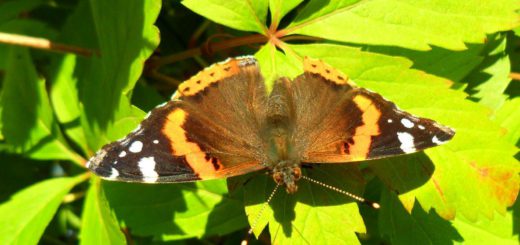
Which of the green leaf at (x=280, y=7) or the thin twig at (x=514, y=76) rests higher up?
the green leaf at (x=280, y=7)

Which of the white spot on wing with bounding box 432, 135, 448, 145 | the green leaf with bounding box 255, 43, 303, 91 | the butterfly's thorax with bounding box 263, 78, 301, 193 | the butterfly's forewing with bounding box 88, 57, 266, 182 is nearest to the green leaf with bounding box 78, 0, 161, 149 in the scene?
the butterfly's forewing with bounding box 88, 57, 266, 182

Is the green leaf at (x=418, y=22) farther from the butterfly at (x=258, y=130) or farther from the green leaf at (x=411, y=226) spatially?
the green leaf at (x=411, y=226)

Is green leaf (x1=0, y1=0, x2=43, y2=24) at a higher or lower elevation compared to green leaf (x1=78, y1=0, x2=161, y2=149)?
higher

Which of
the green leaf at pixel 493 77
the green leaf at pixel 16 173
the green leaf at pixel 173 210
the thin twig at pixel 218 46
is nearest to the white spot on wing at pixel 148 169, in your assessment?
the green leaf at pixel 173 210

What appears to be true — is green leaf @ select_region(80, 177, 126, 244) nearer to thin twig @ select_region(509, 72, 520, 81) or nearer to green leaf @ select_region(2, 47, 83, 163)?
green leaf @ select_region(2, 47, 83, 163)

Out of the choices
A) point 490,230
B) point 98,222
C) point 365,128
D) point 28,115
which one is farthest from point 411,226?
point 28,115

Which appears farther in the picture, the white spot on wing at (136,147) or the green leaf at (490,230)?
the green leaf at (490,230)

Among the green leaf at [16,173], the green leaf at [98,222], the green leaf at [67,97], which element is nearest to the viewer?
the green leaf at [98,222]

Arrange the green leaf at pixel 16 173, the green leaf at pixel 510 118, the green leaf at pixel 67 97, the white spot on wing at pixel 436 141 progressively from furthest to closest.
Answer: the green leaf at pixel 16 173, the green leaf at pixel 67 97, the green leaf at pixel 510 118, the white spot on wing at pixel 436 141
